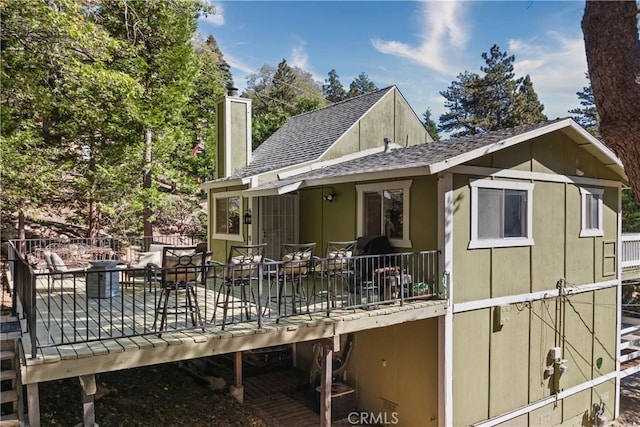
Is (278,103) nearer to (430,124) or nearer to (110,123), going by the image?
(430,124)

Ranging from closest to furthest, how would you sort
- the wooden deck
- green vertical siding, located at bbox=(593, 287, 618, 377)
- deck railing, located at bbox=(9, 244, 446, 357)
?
the wooden deck, deck railing, located at bbox=(9, 244, 446, 357), green vertical siding, located at bbox=(593, 287, 618, 377)

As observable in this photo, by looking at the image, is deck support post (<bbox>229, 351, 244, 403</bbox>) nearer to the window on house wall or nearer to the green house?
the green house

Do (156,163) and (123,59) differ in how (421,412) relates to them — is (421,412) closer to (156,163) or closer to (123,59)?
(156,163)

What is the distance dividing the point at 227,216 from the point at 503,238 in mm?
7348

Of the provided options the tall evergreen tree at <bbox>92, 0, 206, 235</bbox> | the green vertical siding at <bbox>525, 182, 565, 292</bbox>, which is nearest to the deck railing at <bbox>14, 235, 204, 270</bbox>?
the tall evergreen tree at <bbox>92, 0, 206, 235</bbox>

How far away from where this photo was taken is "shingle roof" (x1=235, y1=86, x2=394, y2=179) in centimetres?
1212

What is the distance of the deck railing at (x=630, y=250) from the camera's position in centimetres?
1155

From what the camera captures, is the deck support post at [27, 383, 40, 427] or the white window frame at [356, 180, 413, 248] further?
the white window frame at [356, 180, 413, 248]

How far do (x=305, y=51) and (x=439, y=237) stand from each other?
9.33 m

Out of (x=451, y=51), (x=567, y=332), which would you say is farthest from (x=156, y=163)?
(x=567, y=332)

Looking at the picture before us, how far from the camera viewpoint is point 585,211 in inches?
380

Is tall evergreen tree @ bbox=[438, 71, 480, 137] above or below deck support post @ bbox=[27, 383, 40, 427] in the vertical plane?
above

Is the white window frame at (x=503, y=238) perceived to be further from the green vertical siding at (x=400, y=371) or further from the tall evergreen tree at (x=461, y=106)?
the tall evergreen tree at (x=461, y=106)

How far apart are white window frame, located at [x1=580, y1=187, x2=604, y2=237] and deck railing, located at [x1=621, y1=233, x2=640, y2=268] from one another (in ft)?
6.81
